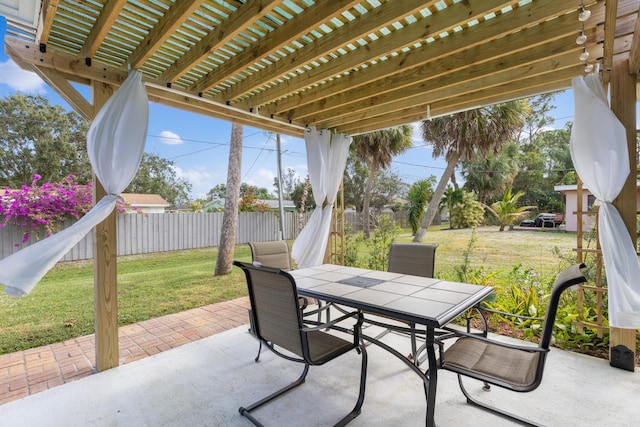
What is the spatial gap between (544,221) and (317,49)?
4.61 m

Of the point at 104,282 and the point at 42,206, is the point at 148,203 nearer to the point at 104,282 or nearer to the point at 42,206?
the point at 42,206

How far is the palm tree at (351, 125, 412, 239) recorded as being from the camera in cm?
654

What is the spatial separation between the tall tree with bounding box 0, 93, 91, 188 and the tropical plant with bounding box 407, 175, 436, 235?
7.48 meters

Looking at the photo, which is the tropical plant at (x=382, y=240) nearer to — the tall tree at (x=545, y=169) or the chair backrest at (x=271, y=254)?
the chair backrest at (x=271, y=254)

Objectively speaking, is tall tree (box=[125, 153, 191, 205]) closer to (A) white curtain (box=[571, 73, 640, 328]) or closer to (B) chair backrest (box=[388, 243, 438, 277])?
(B) chair backrest (box=[388, 243, 438, 277])

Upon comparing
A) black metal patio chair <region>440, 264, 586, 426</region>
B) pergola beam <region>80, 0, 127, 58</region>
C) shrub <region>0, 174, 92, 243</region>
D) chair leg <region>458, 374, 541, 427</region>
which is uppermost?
pergola beam <region>80, 0, 127, 58</region>

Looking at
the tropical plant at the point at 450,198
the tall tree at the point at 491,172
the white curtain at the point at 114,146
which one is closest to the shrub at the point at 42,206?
the white curtain at the point at 114,146

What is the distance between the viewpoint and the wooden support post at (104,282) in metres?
2.36

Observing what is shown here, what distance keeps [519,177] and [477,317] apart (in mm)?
3286

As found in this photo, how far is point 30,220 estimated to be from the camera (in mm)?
3982

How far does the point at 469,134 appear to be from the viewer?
17.2 ft

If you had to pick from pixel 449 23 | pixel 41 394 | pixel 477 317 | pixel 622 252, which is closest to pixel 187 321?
pixel 41 394

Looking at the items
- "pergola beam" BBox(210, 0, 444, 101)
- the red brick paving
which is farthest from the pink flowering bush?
"pergola beam" BBox(210, 0, 444, 101)

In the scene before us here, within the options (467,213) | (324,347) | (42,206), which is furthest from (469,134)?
(42,206)
